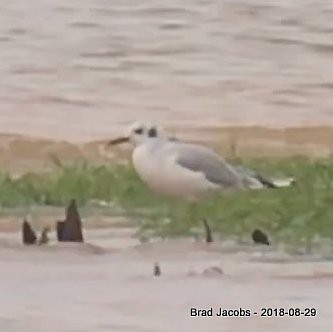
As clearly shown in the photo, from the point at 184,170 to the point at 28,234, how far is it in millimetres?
210

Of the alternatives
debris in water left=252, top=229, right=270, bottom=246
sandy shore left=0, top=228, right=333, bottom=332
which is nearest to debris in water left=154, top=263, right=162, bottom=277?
sandy shore left=0, top=228, right=333, bottom=332

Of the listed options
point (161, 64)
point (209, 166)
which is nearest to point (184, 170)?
point (209, 166)

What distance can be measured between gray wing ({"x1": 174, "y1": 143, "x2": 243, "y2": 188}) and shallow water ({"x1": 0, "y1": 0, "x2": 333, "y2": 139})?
0.04m

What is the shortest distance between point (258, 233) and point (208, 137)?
0.14m

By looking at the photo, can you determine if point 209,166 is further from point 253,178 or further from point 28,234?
point 28,234

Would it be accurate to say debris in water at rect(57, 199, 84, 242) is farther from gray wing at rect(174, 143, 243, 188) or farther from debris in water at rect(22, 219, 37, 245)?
gray wing at rect(174, 143, 243, 188)

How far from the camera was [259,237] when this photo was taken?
1349 millimetres

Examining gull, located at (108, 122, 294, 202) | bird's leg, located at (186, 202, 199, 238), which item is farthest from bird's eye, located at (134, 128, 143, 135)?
bird's leg, located at (186, 202, 199, 238)

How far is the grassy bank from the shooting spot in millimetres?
1344

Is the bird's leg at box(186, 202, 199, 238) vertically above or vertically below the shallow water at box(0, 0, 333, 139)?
below

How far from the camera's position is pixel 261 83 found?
→ 1.38 metres

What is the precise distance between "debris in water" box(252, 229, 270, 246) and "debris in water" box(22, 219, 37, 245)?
27 cm

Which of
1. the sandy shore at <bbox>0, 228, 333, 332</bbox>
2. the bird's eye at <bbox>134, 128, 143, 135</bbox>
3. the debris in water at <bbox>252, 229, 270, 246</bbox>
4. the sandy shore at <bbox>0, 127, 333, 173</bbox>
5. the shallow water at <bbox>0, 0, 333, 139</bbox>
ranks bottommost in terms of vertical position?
the sandy shore at <bbox>0, 228, 333, 332</bbox>

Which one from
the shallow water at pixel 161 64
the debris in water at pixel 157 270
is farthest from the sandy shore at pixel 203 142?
the debris in water at pixel 157 270
